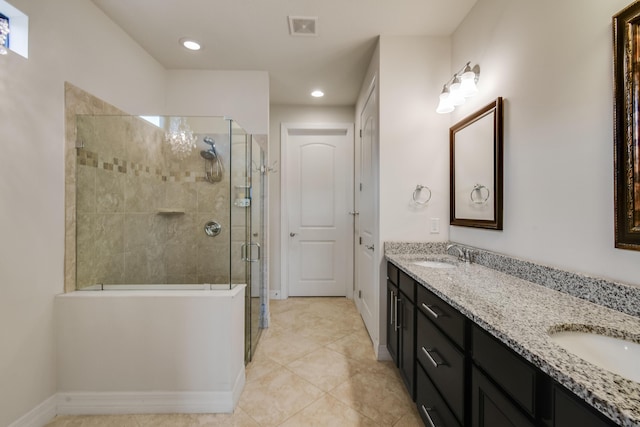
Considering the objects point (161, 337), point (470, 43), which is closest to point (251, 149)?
point (161, 337)

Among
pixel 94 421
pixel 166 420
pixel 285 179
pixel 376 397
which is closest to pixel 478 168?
pixel 376 397

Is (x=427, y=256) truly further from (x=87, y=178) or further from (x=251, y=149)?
(x=87, y=178)

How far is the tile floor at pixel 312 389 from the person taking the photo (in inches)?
59.8

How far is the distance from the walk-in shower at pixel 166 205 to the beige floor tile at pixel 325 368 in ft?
1.47

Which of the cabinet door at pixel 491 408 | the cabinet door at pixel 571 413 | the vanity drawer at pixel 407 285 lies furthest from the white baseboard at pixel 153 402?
the cabinet door at pixel 571 413

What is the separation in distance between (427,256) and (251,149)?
5.52 feet

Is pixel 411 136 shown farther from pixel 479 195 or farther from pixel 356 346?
pixel 356 346

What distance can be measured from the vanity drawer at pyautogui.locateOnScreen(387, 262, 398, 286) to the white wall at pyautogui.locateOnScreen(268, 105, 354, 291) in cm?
183

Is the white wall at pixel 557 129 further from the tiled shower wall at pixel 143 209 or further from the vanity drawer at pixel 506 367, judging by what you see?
the tiled shower wall at pixel 143 209

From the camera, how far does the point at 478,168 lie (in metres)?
1.76

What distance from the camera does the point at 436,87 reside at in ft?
6.93

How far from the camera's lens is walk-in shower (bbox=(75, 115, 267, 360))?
5.82 feet

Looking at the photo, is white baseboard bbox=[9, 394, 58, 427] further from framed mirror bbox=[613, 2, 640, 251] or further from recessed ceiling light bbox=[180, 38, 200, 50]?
framed mirror bbox=[613, 2, 640, 251]

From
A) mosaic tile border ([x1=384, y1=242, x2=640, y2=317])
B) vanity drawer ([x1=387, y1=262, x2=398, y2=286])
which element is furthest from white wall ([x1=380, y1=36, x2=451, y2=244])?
mosaic tile border ([x1=384, y1=242, x2=640, y2=317])
